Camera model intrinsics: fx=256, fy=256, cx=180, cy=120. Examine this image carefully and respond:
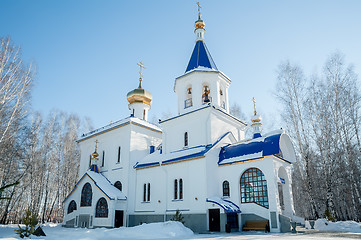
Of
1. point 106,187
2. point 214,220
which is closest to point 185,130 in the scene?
point 214,220

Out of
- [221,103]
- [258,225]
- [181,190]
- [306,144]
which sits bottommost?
[258,225]

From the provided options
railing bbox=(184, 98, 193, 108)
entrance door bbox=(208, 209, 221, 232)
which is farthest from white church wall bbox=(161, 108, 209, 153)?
entrance door bbox=(208, 209, 221, 232)

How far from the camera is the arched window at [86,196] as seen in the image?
703 inches

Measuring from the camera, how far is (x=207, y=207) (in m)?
13.6

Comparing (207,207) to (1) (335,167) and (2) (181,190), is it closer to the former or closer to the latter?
(2) (181,190)

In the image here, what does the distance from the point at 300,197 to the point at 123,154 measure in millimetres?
20675

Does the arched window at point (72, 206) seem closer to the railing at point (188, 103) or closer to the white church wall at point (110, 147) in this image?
the white church wall at point (110, 147)

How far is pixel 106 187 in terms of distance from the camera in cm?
1806

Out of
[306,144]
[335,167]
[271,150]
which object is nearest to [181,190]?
[271,150]

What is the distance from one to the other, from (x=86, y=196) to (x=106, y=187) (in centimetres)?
159

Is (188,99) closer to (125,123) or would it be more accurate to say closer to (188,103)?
(188,103)

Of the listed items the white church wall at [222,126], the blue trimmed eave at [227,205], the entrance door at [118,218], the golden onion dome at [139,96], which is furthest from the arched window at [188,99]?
the entrance door at [118,218]

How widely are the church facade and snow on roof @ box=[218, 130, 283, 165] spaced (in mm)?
51

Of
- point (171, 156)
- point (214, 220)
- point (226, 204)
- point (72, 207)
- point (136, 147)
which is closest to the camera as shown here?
point (226, 204)
